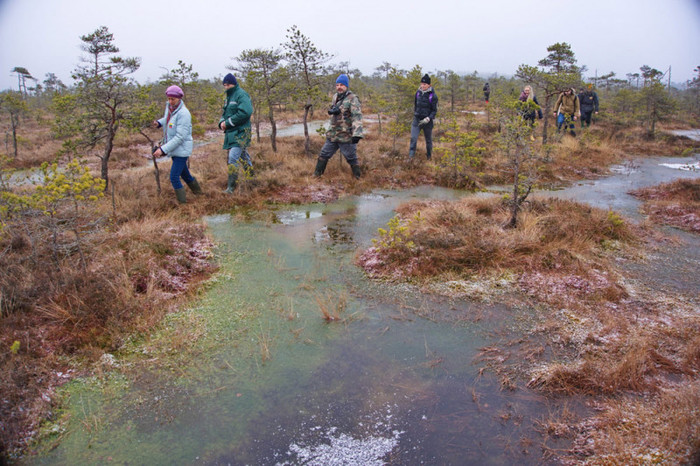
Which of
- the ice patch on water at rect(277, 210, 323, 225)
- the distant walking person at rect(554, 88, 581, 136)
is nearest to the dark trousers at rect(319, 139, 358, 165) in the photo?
the ice patch on water at rect(277, 210, 323, 225)

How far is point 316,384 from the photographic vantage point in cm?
311

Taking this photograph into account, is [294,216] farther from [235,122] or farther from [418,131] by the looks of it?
[418,131]

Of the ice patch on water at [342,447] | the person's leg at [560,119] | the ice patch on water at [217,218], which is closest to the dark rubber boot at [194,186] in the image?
the ice patch on water at [217,218]

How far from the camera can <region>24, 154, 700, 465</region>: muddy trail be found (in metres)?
2.55

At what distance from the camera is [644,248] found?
564cm

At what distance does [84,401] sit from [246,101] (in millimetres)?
6031

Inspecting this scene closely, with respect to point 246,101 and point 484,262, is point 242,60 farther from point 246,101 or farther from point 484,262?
point 484,262

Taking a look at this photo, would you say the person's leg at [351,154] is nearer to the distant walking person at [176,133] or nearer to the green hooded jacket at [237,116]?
the green hooded jacket at [237,116]

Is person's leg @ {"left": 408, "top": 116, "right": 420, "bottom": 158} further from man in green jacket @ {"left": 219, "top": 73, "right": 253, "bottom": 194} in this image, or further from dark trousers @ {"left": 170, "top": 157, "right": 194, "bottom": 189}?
dark trousers @ {"left": 170, "top": 157, "right": 194, "bottom": 189}

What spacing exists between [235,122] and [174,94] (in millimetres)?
1196

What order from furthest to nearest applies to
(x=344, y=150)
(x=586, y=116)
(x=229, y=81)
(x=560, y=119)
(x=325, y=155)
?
(x=586, y=116), (x=560, y=119), (x=325, y=155), (x=344, y=150), (x=229, y=81)

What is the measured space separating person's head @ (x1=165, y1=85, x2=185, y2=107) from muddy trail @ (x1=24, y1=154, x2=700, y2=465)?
3694mm

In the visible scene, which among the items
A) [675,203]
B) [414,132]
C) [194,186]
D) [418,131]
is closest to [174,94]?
[194,186]

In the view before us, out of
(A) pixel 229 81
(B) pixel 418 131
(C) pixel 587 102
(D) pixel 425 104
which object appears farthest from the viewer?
(C) pixel 587 102
